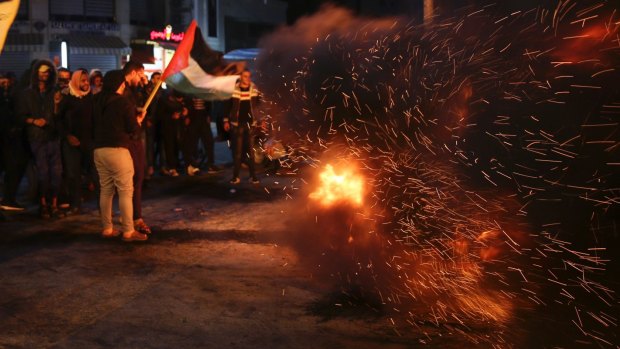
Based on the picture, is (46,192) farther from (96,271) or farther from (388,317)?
(388,317)

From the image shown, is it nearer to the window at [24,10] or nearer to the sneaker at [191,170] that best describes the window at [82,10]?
the window at [24,10]

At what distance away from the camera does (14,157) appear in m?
10.1

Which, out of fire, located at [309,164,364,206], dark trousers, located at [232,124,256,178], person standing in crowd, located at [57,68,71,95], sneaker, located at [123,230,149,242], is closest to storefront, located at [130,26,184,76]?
dark trousers, located at [232,124,256,178]

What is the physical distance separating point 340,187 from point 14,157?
5455 millimetres

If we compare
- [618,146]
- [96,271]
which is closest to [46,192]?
[96,271]

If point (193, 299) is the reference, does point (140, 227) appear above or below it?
above

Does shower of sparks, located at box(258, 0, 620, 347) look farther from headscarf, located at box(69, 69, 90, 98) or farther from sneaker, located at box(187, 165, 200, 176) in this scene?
sneaker, located at box(187, 165, 200, 176)

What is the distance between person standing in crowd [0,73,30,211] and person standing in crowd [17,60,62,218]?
25 cm

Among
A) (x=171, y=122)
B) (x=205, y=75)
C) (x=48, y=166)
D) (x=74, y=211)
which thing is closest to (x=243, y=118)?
(x=171, y=122)

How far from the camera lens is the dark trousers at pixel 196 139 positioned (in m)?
14.6

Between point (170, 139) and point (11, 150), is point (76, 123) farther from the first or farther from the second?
point (170, 139)

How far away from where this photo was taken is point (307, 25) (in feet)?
23.9

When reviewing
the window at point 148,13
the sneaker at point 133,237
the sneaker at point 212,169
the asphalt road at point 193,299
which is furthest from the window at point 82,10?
the sneaker at point 133,237

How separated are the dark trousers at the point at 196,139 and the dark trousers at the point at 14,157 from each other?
4.55 metres
